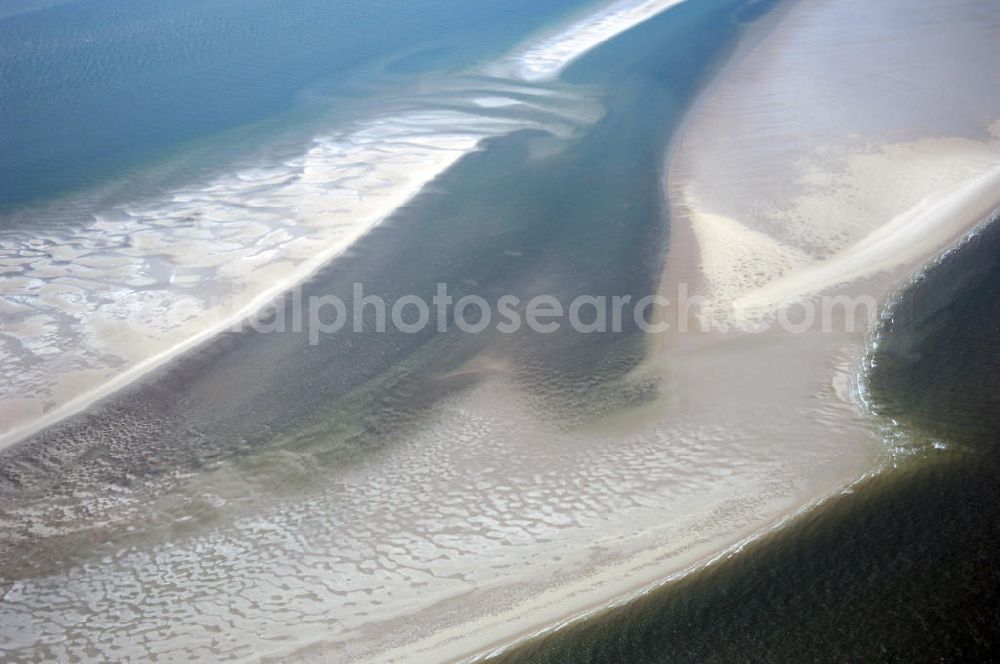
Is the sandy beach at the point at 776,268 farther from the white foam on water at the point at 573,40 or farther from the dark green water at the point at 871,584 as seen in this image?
the white foam on water at the point at 573,40

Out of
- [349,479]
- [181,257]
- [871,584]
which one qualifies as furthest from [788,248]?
[181,257]

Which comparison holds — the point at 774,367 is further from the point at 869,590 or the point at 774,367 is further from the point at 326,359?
the point at 326,359

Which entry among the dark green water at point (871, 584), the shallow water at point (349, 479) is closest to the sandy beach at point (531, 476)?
the shallow water at point (349, 479)

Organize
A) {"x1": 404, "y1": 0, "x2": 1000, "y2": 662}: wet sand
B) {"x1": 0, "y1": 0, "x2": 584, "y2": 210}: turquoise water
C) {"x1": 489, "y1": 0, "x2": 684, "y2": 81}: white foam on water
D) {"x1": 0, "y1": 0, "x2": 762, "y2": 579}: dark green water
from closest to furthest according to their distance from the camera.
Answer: {"x1": 404, "y1": 0, "x2": 1000, "y2": 662}: wet sand < {"x1": 0, "y1": 0, "x2": 762, "y2": 579}: dark green water < {"x1": 0, "y1": 0, "x2": 584, "y2": 210}: turquoise water < {"x1": 489, "y1": 0, "x2": 684, "y2": 81}: white foam on water

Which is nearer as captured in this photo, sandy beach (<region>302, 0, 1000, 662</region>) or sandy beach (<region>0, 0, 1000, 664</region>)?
sandy beach (<region>0, 0, 1000, 664</region>)

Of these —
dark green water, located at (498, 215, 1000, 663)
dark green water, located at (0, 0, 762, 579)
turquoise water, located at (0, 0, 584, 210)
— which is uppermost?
turquoise water, located at (0, 0, 584, 210)

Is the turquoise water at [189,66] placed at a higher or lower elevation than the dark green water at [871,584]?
higher

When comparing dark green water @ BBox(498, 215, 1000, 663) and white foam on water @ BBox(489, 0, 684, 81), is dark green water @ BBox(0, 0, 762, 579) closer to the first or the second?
dark green water @ BBox(498, 215, 1000, 663)

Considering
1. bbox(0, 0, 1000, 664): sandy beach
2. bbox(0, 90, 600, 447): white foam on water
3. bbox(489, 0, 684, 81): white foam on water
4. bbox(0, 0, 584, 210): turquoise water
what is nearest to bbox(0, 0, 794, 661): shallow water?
bbox(0, 0, 1000, 664): sandy beach

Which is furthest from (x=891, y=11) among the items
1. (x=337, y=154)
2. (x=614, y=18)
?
(x=337, y=154)
